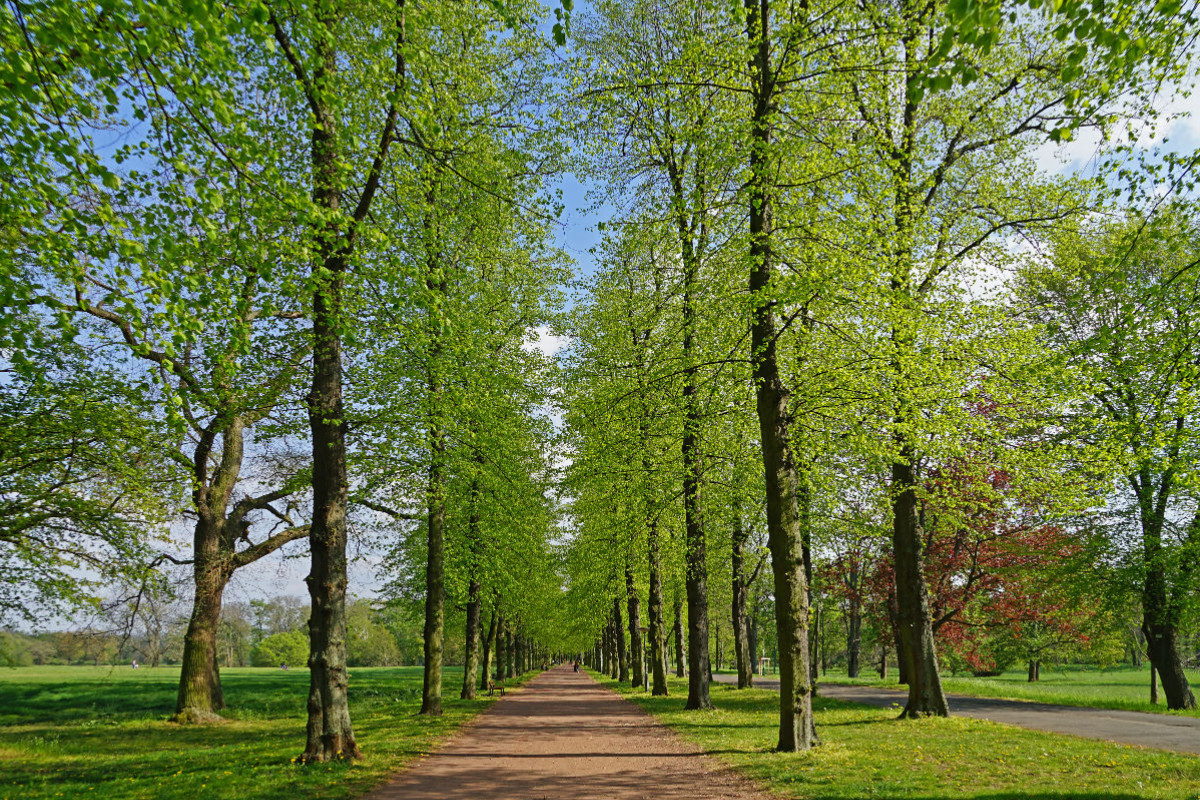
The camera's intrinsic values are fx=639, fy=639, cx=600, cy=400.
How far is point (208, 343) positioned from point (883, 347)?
39.4ft

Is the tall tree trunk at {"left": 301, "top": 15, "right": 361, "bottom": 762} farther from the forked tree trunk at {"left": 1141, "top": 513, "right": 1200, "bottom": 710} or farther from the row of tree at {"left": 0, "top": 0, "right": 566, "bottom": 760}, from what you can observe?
the forked tree trunk at {"left": 1141, "top": 513, "right": 1200, "bottom": 710}

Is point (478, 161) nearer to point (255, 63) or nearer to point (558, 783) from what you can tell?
point (255, 63)

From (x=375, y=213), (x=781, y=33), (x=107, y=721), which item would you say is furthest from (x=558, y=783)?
(x=107, y=721)

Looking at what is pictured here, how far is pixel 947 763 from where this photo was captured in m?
9.47

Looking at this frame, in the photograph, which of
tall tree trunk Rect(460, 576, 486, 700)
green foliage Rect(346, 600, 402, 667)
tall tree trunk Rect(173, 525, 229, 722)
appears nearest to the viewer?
tall tree trunk Rect(173, 525, 229, 722)

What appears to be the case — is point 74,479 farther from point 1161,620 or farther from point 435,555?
point 1161,620

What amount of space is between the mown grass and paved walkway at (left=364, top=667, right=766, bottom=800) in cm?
69

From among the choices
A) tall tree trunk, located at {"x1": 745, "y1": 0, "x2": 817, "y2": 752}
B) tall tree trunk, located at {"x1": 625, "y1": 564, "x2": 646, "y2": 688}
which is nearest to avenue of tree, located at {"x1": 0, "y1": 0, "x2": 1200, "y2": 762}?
tall tree trunk, located at {"x1": 745, "y1": 0, "x2": 817, "y2": 752}

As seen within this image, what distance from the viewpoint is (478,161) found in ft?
41.3

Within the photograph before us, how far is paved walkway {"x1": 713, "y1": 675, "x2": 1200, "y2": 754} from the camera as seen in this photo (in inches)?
485

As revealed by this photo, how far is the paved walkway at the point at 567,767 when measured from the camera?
8.21 meters

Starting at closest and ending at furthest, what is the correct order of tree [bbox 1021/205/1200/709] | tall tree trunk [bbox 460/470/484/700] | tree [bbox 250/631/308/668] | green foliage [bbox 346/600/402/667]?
tree [bbox 1021/205/1200/709], tall tree trunk [bbox 460/470/484/700], green foliage [bbox 346/600/402/667], tree [bbox 250/631/308/668]

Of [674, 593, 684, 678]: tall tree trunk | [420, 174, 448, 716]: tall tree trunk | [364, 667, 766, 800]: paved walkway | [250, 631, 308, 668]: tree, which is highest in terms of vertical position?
[420, 174, 448, 716]: tall tree trunk

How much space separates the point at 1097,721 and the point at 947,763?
992 centimetres
